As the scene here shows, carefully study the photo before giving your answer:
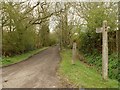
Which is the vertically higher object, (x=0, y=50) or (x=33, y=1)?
(x=33, y=1)

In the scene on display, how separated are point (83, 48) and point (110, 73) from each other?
14453mm

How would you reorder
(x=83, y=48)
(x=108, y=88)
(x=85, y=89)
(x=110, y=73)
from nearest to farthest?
1. (x=85, y=89)
2. (x=108, y=88)
3. (x=110, y=73)
4. (x=83, y=48)

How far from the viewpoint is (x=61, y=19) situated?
40.6 metres

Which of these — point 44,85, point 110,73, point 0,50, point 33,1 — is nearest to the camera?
point 44,85

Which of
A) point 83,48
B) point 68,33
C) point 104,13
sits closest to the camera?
point 104,13

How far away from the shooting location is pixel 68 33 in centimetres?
4562

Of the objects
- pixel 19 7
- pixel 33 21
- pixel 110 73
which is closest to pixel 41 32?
pixel 33 21

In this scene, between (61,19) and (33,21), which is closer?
(33,21)

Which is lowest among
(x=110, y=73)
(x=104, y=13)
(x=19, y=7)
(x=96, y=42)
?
(x=110, y=73)

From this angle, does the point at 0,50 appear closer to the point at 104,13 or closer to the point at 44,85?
the point at 104,13

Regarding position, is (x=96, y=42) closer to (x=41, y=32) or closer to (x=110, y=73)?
(x=110, y=73)

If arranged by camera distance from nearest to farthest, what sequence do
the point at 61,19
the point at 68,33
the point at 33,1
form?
the point at 33,1, the point at 61,19, the point at 68,33

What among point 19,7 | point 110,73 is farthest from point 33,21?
point 110,73

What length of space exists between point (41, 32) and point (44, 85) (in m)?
45.8
